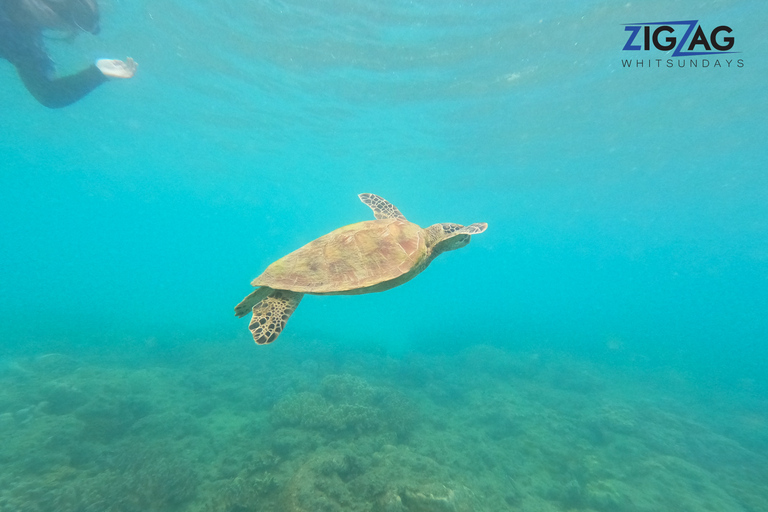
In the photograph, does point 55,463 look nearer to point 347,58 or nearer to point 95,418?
point 95,418

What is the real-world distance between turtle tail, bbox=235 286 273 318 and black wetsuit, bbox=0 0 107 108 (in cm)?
1606

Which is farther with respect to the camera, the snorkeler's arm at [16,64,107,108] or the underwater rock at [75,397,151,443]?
the snorkeler's arm at [16,64,107,108]

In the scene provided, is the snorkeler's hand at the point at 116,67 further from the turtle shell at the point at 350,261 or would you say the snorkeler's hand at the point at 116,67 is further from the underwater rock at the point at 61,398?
the turtle shell at the point at 350,261

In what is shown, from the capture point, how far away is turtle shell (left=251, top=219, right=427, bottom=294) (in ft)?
13.4

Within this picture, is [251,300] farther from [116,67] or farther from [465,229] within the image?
Answer: [116,67]

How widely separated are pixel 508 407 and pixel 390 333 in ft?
59.7

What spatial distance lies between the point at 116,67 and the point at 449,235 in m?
21.4

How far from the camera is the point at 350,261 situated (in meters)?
4.36

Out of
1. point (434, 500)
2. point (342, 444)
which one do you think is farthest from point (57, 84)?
point (434, 500)

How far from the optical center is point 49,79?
12.7m

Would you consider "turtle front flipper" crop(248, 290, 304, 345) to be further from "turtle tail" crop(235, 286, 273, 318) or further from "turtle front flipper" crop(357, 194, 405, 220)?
"turtle front flipper" crop(357, 194, 405, 220)

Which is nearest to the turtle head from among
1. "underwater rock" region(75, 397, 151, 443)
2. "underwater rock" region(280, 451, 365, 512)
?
"underwater rock" region(280, 451, 365, 512)

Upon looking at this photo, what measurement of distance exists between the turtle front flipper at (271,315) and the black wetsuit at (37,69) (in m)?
16.2

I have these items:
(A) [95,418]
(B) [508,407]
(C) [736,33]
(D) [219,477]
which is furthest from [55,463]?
(C) [736,33]
